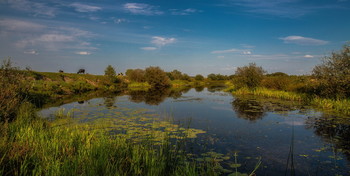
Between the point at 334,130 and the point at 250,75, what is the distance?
2461cm

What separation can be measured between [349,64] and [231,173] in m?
18.4

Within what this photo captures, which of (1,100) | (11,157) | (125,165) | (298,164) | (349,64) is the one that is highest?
(349,64)

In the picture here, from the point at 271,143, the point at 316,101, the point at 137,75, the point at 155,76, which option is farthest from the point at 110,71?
the point at 271,143

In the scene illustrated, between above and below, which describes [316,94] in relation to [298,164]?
above

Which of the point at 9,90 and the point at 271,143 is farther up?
the point at 9,90

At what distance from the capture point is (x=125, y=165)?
19.5 feet

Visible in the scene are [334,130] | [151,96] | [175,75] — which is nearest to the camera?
[334,130]

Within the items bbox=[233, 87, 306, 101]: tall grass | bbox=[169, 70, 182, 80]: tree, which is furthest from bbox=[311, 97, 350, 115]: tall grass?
bbox=[169, 70, 182, 80]: tree

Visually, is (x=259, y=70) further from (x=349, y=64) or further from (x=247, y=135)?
(x=247, y=135)

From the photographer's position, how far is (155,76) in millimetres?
63500

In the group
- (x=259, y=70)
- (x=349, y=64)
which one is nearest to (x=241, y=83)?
(x=259, y=70)

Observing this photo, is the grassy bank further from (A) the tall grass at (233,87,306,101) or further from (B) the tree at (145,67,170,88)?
(B) the tree at (145,67,170,88)

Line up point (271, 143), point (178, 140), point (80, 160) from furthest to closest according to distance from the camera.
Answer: point (271, 143) → point (178, 140) → point (80, 160)

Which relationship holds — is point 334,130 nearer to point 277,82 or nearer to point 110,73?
point 277,82
